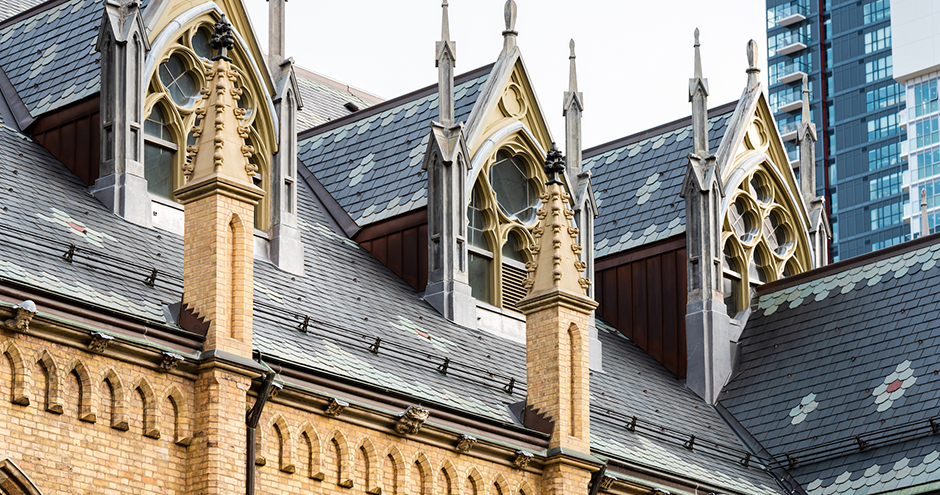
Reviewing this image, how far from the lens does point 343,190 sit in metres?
34.9

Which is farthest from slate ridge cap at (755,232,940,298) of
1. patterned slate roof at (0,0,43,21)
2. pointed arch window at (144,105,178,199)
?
patterned slate roof at (0,0,43,21)

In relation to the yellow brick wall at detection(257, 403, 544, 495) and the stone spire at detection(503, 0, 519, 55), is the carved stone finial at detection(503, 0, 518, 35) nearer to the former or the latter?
the stone spire at detection(503, 0, 519, 55)

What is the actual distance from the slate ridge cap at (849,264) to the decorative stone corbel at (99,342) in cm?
1952

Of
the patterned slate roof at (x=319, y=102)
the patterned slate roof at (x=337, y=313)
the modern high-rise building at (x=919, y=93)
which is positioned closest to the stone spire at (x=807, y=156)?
the patterned slate roof at (x=337, y=313)

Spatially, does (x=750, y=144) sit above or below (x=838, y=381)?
above

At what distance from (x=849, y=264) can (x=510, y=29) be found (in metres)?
8.99

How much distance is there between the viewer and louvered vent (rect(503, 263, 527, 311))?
3328 cm

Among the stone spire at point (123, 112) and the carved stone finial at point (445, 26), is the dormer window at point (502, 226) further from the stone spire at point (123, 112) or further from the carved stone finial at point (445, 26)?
the stone spire at point (123, 112)

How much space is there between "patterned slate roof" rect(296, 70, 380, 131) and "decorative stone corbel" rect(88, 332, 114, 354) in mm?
17473

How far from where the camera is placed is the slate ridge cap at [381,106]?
35.2 metres

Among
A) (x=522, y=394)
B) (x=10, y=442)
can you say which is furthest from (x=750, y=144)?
(x=10, y=442)

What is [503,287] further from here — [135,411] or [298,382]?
[135,411]

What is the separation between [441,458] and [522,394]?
3.36m

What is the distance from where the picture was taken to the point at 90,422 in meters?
21.2
